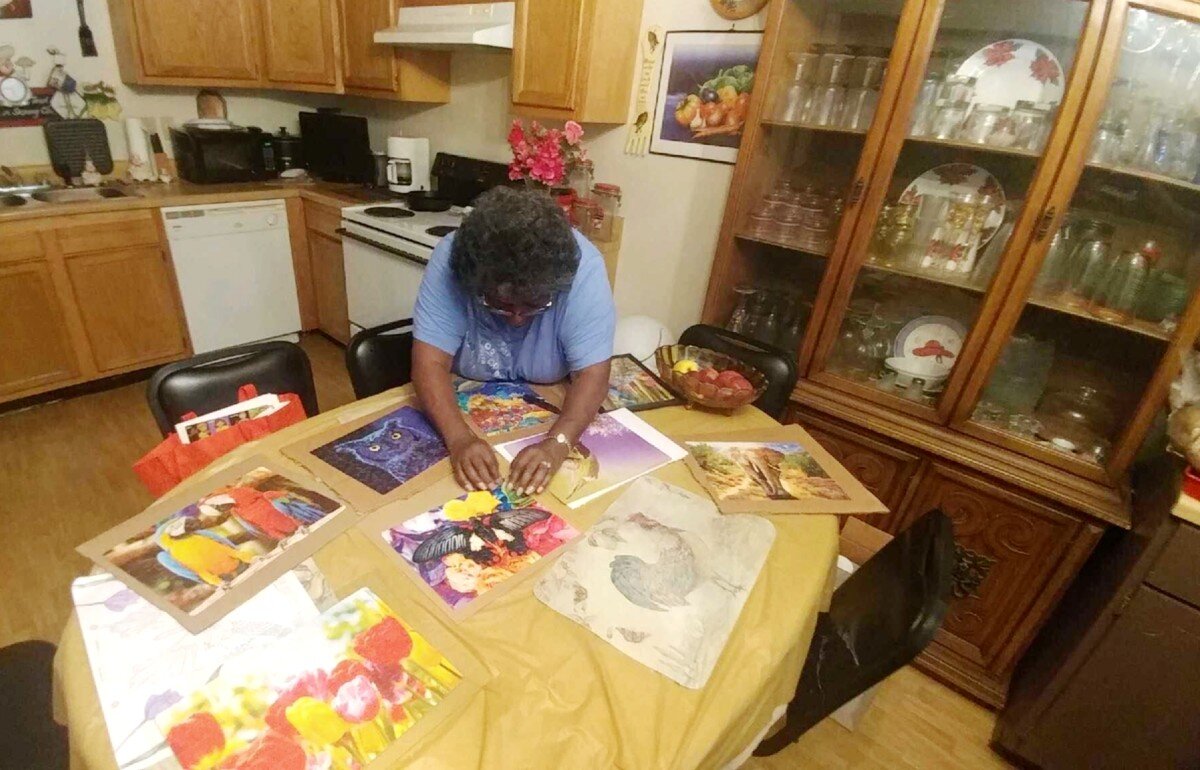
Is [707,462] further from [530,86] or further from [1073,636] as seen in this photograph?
[530,86]

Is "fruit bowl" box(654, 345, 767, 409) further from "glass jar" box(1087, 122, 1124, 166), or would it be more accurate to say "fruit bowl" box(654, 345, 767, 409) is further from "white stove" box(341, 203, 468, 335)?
"white stove" box(341, 203, 468, 335)

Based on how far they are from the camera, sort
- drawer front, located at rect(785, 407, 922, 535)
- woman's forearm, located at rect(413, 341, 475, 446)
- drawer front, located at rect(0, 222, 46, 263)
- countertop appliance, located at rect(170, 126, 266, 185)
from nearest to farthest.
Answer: woman's forearm, located at rect(413, 341, 475, 446)
drawer front, located at rect(785, 407, 922, 535)
drawer front, located at rect(0, 222, 46, 263)
countertop appliance, located at rect(170, 126, 266, 185)

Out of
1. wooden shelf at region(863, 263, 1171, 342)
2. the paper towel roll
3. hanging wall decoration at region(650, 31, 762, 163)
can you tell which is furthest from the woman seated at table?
the paper towel roll

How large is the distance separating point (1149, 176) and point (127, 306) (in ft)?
12.1

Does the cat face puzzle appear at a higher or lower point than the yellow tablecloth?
higher

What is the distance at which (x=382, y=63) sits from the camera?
274 centimetres

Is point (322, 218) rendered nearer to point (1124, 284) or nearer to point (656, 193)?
point (656, 193)

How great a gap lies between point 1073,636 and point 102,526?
2.92m

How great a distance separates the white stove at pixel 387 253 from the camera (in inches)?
99.9

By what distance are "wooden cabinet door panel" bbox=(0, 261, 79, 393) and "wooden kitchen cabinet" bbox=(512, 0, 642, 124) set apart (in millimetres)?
2124

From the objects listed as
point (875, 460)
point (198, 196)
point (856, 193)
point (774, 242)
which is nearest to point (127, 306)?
point (198, 196)

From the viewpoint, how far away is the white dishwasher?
273 cm

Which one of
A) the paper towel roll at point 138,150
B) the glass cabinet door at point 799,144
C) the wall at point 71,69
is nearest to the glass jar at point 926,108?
the glass cabinet door at point 799,144

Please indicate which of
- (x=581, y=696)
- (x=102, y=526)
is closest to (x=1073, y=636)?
(x=581, y=696)
